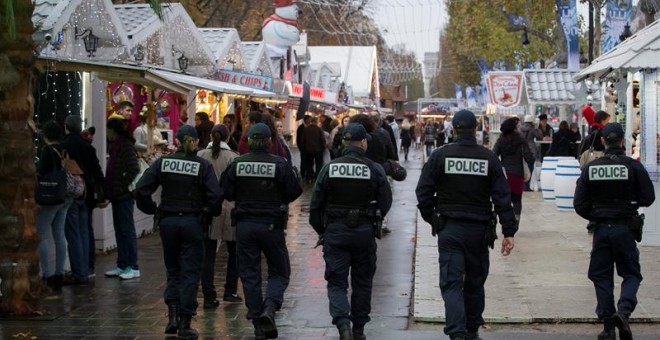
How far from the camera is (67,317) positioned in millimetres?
9453

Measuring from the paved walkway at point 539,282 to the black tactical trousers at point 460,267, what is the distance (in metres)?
1.32

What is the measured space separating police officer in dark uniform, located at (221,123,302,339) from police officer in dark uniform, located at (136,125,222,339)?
0.65 feet

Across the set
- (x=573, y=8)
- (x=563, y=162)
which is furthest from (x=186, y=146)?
(x=573, y=8)

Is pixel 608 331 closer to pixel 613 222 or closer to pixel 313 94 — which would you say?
pixel 613 222

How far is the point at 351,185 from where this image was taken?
8.32 m

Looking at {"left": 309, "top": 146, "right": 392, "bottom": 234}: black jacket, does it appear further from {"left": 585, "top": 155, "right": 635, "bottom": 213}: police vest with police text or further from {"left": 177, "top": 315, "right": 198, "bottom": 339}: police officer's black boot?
{"left": 585, "top": 155, "right": 635, "bottom": 213}: police vest with police text

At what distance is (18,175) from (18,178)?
0.10ft

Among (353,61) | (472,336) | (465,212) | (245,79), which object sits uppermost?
(353,61)

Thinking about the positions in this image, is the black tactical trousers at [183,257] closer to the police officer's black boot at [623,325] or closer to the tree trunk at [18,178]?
the tree trunk at [18,178]

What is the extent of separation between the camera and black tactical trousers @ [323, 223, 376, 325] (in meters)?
8.27

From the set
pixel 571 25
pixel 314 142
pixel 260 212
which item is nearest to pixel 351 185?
pixel 260 212

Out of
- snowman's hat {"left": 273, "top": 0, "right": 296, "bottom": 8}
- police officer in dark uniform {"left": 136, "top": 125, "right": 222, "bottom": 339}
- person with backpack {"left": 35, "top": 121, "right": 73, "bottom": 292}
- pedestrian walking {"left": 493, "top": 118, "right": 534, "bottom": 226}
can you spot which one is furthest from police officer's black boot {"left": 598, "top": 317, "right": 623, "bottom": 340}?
snowman's hat {"left": 273, "top": 0, "right": 296, "bottom": 8}

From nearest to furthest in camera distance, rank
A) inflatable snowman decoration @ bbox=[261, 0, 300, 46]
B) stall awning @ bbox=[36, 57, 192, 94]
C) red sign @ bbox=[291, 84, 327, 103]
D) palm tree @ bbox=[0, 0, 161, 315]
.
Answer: palm tree @ bbox=[0, 0, 161, 315] < stall awning @ bbox=[36, 57, 192, 94] < red sign @ bbox=[291, 84, 327, 103] < inflatable snowman decoration @ bbox=[261, 0, 300, 46]

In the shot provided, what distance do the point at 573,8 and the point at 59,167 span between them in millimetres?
21033
